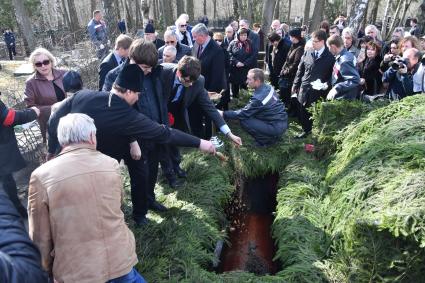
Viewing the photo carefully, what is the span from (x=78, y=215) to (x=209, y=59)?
4564 mm

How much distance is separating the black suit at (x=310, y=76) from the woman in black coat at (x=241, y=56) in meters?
1.45

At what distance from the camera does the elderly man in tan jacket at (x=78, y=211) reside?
2197mm

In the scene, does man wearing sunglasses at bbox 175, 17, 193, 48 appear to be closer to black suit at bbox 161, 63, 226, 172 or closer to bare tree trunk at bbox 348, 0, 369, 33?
black suit at bbox 161, 63, 226, 172

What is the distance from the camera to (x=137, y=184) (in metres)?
3.88

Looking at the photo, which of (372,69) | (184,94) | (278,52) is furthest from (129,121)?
(278,52)

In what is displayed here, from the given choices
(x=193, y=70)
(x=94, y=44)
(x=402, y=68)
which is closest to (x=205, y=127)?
(x=193, y=70)

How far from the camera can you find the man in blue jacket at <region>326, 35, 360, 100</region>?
17.9ft

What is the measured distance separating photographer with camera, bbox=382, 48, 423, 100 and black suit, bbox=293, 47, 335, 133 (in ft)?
2.80

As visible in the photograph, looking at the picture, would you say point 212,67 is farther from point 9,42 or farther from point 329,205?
point 9,42

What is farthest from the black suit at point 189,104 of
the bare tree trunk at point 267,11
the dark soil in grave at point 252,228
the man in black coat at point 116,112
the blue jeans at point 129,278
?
the bare tree trunk at point 267,11

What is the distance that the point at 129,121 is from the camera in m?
3.18

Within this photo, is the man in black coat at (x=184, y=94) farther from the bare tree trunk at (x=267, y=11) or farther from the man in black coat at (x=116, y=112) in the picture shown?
the bare tree trunk at (x=267, y=11)

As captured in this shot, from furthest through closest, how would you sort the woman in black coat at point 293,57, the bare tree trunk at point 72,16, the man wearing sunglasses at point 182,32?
the bare tree trunk at point 72,16
the man wearing sunglasses at point 182,32
the woman in black coat at point 293,57

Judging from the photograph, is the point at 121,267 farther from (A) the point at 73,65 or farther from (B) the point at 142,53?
(A) the point at 73,65
